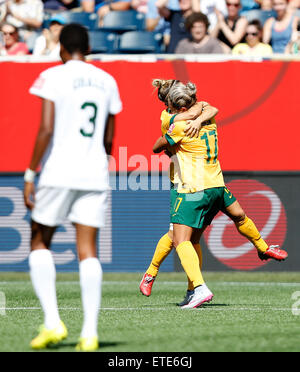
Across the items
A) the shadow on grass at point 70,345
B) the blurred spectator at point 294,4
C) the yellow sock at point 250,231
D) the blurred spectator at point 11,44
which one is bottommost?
the yellow sock at point 250,231

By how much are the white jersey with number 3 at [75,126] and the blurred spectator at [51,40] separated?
857 cm

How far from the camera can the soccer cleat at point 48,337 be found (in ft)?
18.9

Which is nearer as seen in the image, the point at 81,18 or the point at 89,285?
the point at 89,285

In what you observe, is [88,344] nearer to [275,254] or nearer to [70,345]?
[70,345]

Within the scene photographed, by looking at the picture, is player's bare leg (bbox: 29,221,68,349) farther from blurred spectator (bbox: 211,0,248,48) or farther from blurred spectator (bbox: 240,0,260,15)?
blurred spectator (bbox: 240,0,260,15)

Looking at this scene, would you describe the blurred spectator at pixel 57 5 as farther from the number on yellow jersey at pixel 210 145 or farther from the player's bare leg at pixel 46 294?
the player's bare leg at pixel 46 294

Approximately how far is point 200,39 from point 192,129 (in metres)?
6.19

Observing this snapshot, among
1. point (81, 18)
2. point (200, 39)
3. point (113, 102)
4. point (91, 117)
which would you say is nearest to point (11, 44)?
point (81, 18)

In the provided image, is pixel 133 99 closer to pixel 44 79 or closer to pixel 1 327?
pixel 1 327

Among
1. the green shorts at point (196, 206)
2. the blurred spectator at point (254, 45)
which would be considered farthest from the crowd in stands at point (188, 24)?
the green shorts at point (196, 206)

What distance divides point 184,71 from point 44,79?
8252 millimetres

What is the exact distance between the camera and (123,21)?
630 inches

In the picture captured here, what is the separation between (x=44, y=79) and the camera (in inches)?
223
